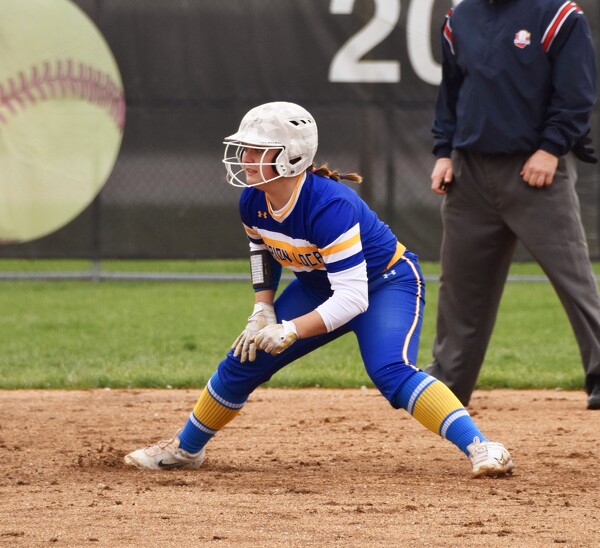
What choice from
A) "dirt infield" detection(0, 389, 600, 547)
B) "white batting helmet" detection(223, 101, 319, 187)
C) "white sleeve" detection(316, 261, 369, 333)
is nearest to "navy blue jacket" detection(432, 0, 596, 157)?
"dirt infield" detection(0, 389, 600, 547)

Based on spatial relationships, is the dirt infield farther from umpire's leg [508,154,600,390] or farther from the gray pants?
umpire's leg [508,154,600,390]

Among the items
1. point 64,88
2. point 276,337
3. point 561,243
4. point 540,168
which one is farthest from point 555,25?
point 64,88

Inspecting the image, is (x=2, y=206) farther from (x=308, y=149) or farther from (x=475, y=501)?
(x=475, y=501)

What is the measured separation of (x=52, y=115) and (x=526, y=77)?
16.8 feet

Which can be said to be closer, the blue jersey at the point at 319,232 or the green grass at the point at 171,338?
the blue jersey at the point at 319,232

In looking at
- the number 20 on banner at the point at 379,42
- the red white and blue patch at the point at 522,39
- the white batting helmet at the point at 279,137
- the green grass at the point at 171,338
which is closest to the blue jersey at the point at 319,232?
the white batting helmet at the point at 279,137

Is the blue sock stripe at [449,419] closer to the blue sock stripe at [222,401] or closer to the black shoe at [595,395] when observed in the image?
the blue sock stripe at [222,401]

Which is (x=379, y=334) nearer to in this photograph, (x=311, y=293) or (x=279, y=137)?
(x=311, y=293)

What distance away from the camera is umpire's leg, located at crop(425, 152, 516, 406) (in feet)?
17.6

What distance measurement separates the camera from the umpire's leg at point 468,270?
537 centimetres

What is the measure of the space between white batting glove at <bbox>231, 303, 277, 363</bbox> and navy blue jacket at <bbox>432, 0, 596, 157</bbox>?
1.44 m

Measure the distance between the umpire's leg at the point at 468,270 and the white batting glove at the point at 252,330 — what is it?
1321 millimetres

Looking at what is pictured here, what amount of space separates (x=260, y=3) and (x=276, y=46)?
367mm

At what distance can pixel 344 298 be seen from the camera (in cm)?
400
